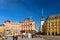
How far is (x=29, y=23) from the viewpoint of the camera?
11231 cm

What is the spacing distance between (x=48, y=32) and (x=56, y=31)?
5.17 m

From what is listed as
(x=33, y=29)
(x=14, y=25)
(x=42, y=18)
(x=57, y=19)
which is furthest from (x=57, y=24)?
(x=42, y=18)

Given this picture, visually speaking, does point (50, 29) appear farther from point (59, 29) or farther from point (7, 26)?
point (7, 26)

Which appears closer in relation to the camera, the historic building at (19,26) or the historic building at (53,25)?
the historic building at (53,25)

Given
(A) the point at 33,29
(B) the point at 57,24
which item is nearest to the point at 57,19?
(B) the point at 57,24

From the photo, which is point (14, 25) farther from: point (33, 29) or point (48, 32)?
point (48, 32)

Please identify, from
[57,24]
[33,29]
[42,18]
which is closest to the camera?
[57,24]

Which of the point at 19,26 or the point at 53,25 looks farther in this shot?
the point at 19,26

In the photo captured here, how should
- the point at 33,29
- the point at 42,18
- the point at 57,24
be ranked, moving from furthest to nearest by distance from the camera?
the point at 42,18
the point at 33,29
the point at 57,24

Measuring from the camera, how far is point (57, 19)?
94.8 metres

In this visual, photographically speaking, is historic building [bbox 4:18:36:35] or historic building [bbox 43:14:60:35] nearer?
historic building [bbox 43:14:60:35]

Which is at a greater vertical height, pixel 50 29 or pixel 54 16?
pixel 54 16

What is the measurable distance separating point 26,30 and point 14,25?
9151 mm

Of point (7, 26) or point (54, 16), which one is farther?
point (7, 26)
